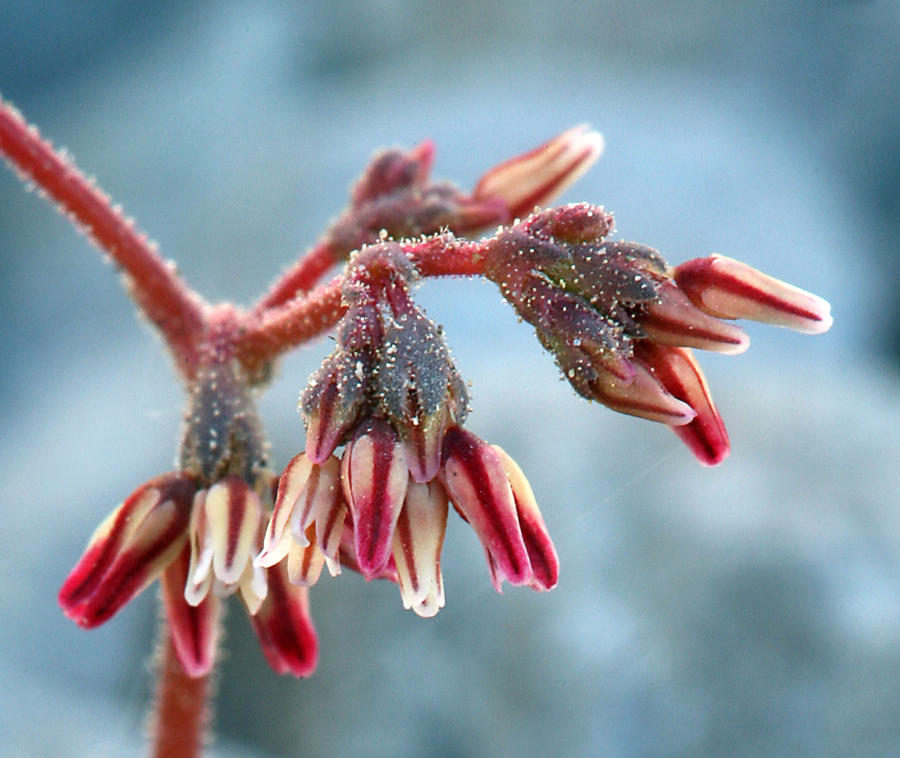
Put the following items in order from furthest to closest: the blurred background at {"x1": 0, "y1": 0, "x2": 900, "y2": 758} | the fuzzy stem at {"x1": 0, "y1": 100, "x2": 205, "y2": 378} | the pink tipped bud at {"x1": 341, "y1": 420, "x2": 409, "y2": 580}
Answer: the blurred background at {"x1": 0, "y1": 0, "x2": 900, "y2": 758} < the fuzzy stem at {"x1": 0, "y1": 100, "x2": 205, "y2": 378} < the pink tipped bud at {"x1": 341, "y1": 420, "x2": 409, "y2": 580}

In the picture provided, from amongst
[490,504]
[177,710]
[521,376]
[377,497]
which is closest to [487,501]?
[490,504]

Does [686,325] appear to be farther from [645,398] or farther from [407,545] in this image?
[407,545]

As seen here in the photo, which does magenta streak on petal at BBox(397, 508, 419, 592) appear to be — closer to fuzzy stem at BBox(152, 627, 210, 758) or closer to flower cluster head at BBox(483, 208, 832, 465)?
flower cluster head at BBox(483, 208, 832, 465)

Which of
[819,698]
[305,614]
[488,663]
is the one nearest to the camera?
[305,614]

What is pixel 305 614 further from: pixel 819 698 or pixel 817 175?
pixel 817 175

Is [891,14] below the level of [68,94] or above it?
below

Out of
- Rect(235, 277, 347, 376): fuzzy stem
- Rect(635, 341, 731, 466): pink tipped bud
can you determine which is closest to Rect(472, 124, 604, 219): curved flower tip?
Rect(235, 277, 347, 376): fuzzy stem

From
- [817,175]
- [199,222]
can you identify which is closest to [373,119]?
[199,222]
